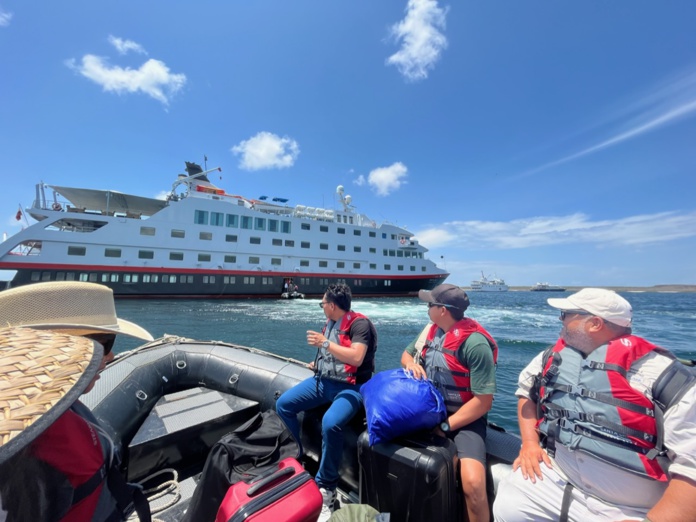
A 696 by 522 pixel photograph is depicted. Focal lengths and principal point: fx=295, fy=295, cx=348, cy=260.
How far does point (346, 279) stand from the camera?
26344mm

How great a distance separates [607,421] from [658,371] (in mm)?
317

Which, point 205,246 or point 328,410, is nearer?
point 328,410

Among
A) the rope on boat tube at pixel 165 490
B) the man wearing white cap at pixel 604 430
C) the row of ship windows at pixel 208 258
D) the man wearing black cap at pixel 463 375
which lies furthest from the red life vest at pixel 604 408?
the row of ship windows at pixel 208 258

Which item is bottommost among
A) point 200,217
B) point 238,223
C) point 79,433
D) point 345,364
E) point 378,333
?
point 378,333

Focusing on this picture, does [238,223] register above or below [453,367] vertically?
above

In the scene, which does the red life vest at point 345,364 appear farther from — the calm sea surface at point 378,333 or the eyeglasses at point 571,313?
the calm sea surface at point 378,333

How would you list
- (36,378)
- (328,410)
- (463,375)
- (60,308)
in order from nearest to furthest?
(36,378) < (60,308) < (463,375) < (328,410)

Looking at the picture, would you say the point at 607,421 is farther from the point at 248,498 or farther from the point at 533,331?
the point at 533,331

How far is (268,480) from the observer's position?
1.47m

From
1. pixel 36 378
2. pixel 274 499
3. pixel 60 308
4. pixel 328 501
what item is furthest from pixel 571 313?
pixel 60 308

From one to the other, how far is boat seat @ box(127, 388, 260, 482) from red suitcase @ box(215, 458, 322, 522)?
4.20 feet

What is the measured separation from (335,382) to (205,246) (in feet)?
73.3

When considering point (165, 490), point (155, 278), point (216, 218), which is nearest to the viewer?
point (165, 490)

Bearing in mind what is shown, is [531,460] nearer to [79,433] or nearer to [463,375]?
[463,375]
